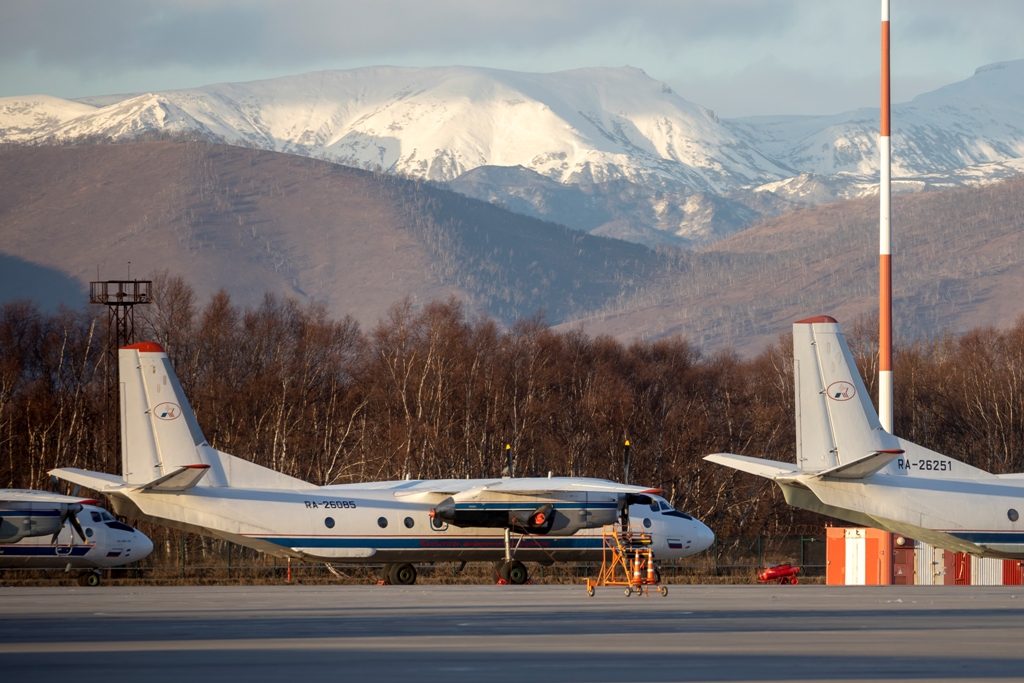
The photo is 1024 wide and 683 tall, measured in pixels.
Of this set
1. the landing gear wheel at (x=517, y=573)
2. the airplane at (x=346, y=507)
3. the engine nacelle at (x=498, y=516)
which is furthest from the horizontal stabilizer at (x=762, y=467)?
the landing gear wheel at (x=517, y=573)

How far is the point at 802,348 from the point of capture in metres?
32.5

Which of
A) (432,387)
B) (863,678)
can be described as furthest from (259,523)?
(432,387)

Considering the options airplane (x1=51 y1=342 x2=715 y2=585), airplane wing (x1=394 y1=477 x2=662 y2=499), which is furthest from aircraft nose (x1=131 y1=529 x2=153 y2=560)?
airplane wing (x1=394 y1=477 x2=662 y2=499)

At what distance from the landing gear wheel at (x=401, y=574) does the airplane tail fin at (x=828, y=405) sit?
13404 mm

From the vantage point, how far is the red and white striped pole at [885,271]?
1633 inches

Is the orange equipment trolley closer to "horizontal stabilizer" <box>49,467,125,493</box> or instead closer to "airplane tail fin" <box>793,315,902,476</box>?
"airplane tail fin" <box>793,315,902,476</box>

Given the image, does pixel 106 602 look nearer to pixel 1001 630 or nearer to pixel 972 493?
pixel 1001 630

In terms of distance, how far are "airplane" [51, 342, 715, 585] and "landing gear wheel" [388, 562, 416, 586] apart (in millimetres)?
30

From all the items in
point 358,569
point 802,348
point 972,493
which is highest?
point 802,348

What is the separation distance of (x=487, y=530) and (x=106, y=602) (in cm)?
1262

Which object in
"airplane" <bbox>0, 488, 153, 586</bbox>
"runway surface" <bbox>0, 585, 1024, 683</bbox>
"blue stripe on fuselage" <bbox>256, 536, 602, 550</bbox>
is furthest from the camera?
"airplane" <bbox>0, 488, 153, 586</bbox>

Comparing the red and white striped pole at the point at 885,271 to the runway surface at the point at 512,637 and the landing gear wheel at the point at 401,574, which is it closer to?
the runway surface at the point at 512,637

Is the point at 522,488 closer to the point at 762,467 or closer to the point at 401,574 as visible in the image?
the point at 401,574

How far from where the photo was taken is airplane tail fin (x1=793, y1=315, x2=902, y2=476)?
3238cm
